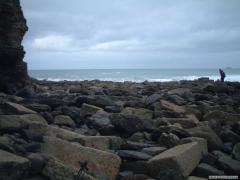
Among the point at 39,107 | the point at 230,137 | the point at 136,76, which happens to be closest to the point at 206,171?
the point at 230,137

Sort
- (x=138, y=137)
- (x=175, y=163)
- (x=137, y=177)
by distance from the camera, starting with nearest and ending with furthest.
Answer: (x=137, y=177) → (x=175, y=163) → (x=138, y=137)

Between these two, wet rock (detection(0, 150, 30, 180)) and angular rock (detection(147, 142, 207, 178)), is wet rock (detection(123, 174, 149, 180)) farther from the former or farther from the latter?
wet rock (detection(0, 150, 30, 180))

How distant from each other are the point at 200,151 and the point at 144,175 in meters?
1.24

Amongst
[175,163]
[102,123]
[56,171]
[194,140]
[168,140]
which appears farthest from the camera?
[102,123]

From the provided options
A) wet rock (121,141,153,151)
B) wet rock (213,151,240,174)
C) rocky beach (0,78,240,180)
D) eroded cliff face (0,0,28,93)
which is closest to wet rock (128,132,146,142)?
rocky beach (0,78,240,180)

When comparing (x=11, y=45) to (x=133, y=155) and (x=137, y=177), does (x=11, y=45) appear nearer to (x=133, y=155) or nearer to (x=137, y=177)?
(x=133, y=155)

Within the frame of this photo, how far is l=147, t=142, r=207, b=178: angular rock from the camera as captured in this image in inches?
166

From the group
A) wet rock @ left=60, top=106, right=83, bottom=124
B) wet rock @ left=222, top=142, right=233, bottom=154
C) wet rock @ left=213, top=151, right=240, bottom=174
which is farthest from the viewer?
wet rock @ left=60, top=106, right=83, bottom=124

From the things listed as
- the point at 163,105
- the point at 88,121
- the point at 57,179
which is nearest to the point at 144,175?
the point at 57,179

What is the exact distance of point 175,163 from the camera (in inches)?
166

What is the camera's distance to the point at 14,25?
32.1 ft

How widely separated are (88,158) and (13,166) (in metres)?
1.05

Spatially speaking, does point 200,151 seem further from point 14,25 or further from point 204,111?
point 14,25

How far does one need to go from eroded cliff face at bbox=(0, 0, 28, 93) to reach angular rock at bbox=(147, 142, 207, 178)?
653cm
